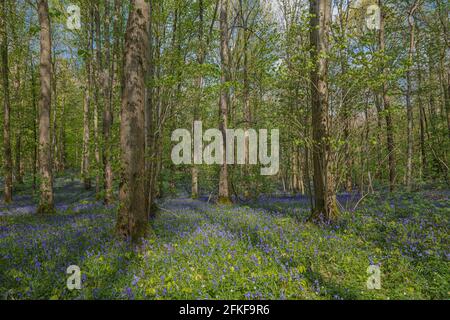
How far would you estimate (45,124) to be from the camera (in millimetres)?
10688

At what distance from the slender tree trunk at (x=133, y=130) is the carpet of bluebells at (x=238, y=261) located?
0.59 m

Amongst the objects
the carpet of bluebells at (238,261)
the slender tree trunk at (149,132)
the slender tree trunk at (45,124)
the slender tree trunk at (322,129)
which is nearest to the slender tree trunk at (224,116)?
the slender tree trunk at (149,132)

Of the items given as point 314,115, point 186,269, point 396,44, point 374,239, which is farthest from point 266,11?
point 186,269

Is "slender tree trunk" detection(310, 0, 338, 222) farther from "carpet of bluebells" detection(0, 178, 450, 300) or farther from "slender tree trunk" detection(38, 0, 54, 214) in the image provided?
"slender tree trunk" detection(38, 0, 54, 214)

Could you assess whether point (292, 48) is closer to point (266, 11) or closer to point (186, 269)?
point (186, 269)

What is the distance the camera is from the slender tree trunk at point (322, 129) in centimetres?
743

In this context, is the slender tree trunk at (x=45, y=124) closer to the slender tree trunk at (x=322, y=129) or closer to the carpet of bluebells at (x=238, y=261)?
the carpet of bluebells at (x=238, y=261)

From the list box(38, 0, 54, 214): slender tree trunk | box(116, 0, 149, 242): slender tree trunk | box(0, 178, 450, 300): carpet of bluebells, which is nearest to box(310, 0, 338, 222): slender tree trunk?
box(0, 178, 450, 300): carpet of bluebells

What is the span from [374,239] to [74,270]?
6.70 m

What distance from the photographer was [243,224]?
24.9 ft

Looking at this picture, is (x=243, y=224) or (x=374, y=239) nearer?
(x=374, y=239)

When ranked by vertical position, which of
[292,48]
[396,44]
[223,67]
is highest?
[396,44]

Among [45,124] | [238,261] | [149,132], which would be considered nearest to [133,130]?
[149,132]

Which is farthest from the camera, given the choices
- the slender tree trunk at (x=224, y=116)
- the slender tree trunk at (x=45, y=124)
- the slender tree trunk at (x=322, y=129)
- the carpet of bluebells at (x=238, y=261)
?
the slender tree trunk at (x=224, y=116)
